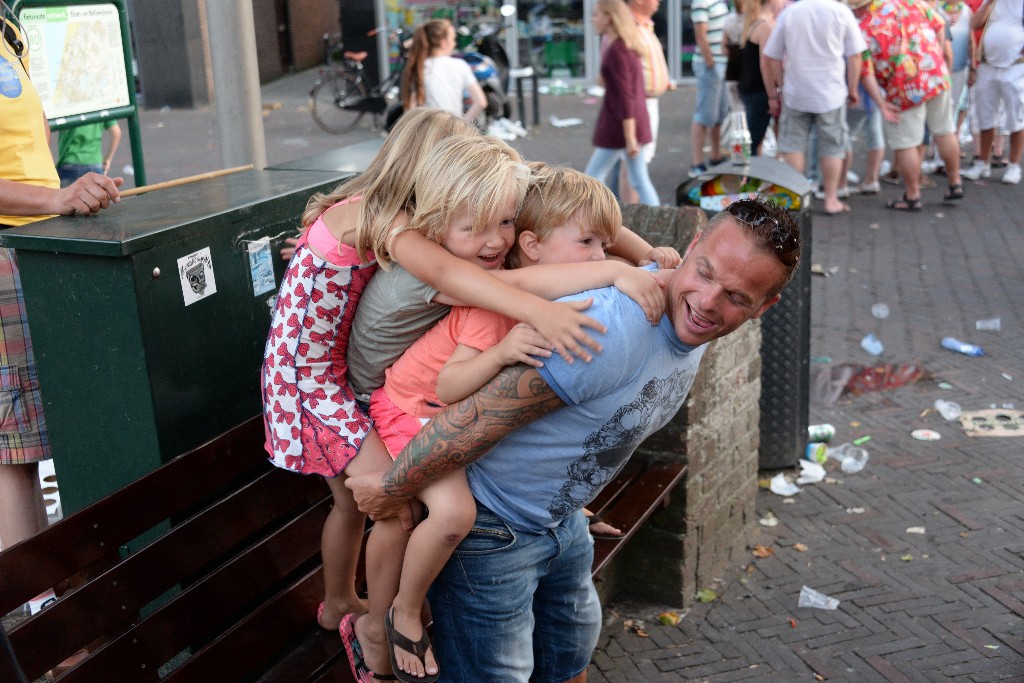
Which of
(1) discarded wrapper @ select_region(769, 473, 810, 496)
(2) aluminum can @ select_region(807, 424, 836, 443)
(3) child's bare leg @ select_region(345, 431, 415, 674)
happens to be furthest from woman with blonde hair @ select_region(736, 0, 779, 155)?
(3) child's bare leg @ select_region(345, 431, 415, 674)

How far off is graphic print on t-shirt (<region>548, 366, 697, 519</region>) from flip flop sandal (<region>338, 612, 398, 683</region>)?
0.67 meters

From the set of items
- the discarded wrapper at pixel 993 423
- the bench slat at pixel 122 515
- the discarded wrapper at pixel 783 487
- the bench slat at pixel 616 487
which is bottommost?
the discarded wrapper at pixel 783 487

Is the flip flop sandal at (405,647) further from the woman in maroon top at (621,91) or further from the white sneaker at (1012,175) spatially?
the white sneaker at (1012,175)

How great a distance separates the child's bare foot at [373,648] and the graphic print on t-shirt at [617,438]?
58 cm

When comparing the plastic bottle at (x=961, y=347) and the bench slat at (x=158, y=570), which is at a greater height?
the bench slat at (x=158, y=570)

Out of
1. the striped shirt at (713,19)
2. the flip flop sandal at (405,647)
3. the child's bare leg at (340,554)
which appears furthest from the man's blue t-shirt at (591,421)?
the striped shirt at (713,19)

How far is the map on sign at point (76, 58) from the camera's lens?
433 centimetres

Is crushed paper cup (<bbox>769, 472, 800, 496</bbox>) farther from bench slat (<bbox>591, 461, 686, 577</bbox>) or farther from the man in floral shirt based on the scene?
the man in floral shirt

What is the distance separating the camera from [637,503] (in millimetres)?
3598

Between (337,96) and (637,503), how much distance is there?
11423 millimetres

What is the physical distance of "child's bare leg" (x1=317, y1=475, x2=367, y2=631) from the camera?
2.73 meters

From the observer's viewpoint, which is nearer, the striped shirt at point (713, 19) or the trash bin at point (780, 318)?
the trash bin at point (780, 318)

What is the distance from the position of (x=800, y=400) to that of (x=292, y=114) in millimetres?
12190

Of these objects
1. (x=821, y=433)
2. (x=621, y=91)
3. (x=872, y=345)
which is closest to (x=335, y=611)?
(x=821, y=433)
